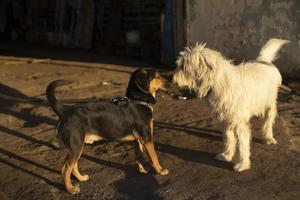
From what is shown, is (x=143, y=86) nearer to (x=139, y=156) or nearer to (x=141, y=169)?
(x=139, y=156)

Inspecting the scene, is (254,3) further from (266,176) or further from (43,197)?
(43,197)

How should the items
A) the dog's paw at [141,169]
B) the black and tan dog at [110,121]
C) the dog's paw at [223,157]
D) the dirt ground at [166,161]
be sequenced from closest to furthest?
the dirt ground at [166,161], the black and tan dog at [110,121], the dog's paw at [141,169], the dog's paw at [223,157]

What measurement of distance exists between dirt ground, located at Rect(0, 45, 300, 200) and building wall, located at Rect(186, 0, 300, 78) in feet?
5.20

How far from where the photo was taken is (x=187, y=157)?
263 inches

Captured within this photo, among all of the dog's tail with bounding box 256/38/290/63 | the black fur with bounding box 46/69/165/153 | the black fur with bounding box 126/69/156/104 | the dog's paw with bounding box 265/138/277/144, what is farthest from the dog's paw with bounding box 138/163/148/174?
the dog's tail with bounding box 256/38/290/63

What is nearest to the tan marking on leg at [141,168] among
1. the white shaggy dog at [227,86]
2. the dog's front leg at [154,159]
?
the dog's front leg at [154,159]

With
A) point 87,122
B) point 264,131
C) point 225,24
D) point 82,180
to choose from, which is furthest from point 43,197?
point 225,24

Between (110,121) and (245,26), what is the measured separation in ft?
21.9

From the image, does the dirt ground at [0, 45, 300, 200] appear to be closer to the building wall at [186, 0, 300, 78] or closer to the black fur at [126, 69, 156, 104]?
the black fur at [126, 69, 156, 104]

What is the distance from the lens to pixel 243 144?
19.7ft

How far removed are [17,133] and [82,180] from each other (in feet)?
8.43

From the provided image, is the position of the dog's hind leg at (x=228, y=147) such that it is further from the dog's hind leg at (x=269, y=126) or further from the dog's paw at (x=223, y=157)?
the dog's hind leg at (x=269, y=126)

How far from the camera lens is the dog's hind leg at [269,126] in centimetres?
678

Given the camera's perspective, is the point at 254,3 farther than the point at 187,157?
Yes
